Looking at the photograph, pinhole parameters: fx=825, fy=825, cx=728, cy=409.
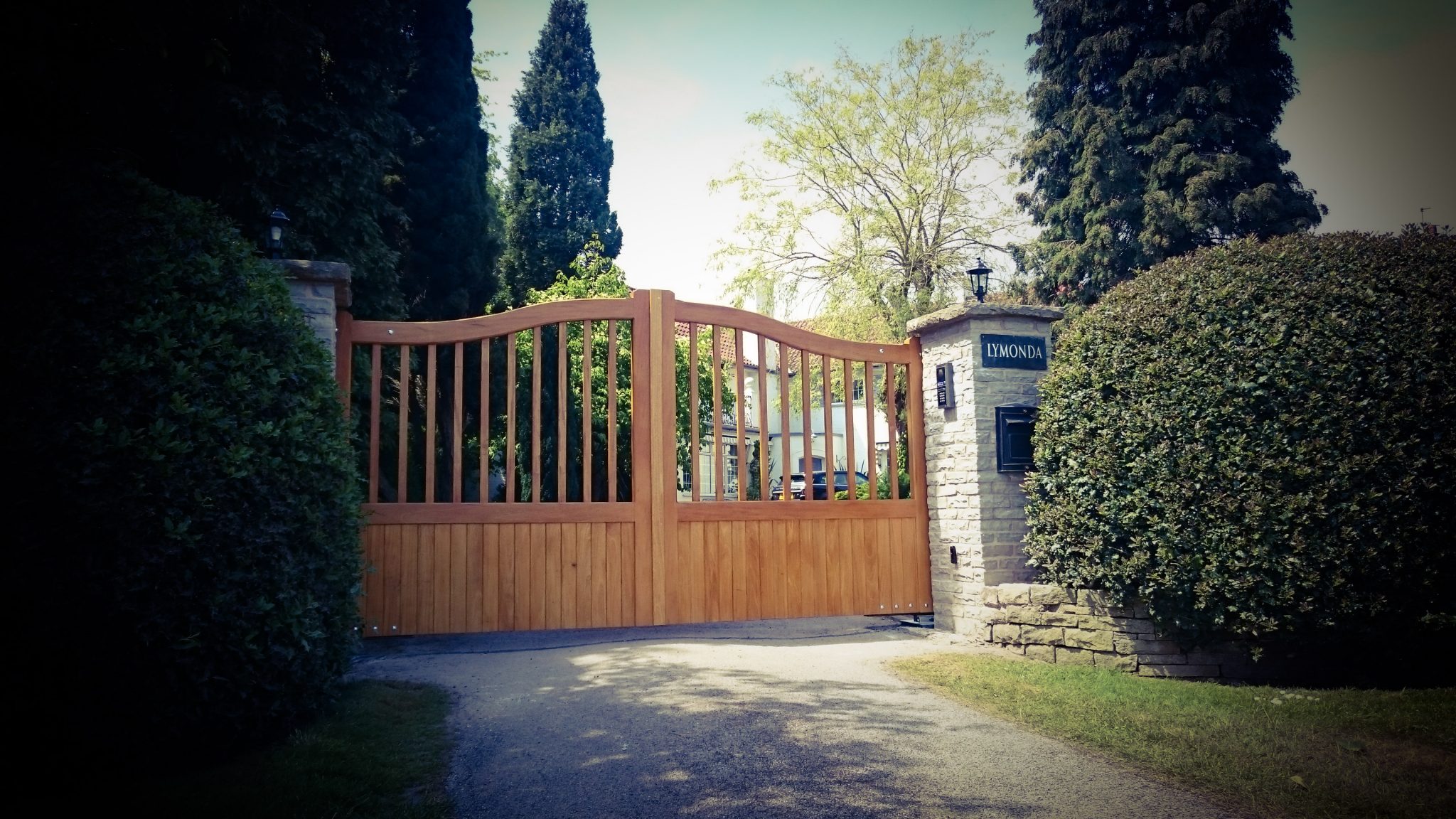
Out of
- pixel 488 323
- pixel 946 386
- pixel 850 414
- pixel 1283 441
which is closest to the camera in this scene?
pixel 1283 441

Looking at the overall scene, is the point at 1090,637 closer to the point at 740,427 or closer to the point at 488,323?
the point at 740,427

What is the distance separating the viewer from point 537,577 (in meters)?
5.89

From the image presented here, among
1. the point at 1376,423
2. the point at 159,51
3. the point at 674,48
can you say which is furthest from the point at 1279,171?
the point at 159,51

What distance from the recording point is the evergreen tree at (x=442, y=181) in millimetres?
10352

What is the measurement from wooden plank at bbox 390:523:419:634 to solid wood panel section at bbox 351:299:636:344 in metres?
1.33

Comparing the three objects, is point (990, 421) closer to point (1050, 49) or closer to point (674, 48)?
point (674, 48)

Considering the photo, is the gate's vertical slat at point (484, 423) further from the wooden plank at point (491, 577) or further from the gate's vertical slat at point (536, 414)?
the gate's vertical slat at point (536, 414)

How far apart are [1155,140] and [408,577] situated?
58.2 feet

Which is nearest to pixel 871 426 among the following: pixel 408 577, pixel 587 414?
pixel 587 414

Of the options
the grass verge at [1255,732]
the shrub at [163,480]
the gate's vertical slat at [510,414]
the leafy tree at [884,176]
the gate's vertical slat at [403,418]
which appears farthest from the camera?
the leafy tree at [884,176]

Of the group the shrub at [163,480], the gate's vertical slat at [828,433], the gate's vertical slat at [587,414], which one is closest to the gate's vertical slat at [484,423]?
the gate's vertical slat at [587,414]

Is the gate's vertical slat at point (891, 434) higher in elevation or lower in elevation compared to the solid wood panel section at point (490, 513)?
higher

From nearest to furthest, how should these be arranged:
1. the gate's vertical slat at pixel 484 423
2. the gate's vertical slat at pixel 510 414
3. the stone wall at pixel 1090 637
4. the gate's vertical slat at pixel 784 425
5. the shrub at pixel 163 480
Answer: the shrub at pixel 163 480
the stone wall at pixel 1090 637
the gate's vertical slat at pixel 510 414
the gate's vertical slat at pixel 484 423
the gate's vertical slat at pixel 784 425

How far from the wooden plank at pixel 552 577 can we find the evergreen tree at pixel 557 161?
12233mm
